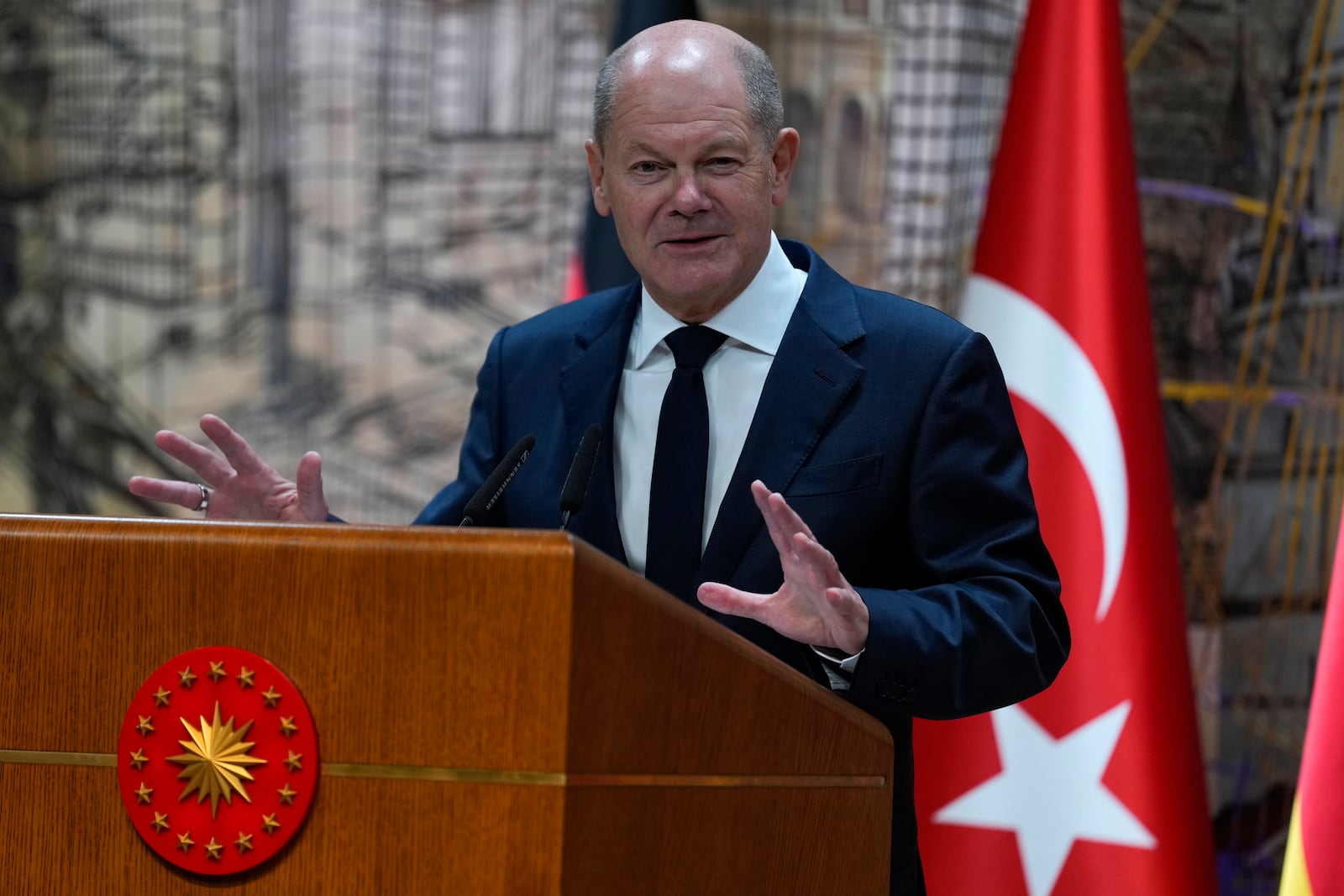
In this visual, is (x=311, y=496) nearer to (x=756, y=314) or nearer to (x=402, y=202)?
(x=756, y=314)

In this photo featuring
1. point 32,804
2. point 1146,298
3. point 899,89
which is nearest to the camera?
point 32,804

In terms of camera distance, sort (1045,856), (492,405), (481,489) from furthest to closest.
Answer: (1045,856)
(492,405)
(481,489)

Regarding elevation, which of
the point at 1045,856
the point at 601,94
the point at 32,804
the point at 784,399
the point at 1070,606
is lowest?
the point at 1045,856

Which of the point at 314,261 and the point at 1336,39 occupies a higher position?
the point at 1336,39

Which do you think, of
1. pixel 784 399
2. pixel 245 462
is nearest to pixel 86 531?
pixel 245 462

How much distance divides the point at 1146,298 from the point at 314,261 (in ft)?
6.81

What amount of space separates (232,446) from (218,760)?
1.97 ft

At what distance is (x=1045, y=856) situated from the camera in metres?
2.46

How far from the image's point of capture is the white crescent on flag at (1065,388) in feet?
8.31

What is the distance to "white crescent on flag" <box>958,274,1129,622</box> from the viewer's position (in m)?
2.53

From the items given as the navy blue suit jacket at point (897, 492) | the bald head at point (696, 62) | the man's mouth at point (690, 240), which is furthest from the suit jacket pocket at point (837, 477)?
the bald head at point (696, 62)

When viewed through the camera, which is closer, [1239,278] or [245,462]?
[245,462]

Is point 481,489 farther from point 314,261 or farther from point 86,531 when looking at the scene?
point 314,261

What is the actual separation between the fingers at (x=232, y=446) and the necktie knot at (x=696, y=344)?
522 mm
